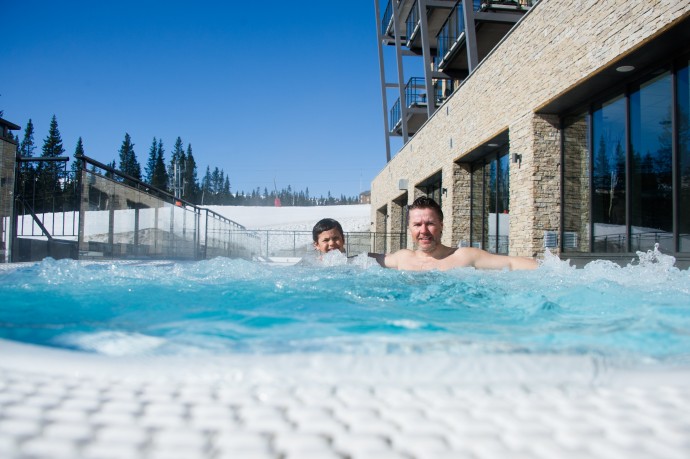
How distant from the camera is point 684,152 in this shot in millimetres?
5449

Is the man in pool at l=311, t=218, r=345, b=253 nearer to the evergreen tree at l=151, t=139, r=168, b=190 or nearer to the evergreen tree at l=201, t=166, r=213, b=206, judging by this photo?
→ the evergreen tree at l=151, t=139, r=168, b=190

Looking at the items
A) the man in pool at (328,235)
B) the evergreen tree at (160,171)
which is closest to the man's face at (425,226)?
the man in pool at (328,235)

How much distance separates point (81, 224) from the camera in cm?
722

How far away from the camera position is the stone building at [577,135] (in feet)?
18.1

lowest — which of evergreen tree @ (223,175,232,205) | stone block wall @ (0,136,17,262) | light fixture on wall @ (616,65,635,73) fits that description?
stone block wall @ (0,136,17,262)

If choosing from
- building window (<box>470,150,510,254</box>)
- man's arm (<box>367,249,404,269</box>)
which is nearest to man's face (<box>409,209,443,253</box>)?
man's arm (<box>367,249,404,269</box>)

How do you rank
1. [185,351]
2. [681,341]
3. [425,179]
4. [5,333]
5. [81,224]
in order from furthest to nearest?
[425,179], [81,224], [5,333], [681,341], [185,351]

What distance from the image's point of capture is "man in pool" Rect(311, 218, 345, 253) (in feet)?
18.4

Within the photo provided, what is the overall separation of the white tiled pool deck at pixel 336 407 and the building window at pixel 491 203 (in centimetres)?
913

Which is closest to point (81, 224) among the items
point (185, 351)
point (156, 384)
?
point (185, 351)

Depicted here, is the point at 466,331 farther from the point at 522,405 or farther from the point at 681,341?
the point at 522,405

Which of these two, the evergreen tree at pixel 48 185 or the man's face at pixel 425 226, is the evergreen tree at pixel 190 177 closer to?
the evergreen tree at pixel 48 185

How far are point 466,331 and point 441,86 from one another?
1860cm

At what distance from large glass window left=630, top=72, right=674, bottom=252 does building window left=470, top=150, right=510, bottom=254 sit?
3558 millimetres
